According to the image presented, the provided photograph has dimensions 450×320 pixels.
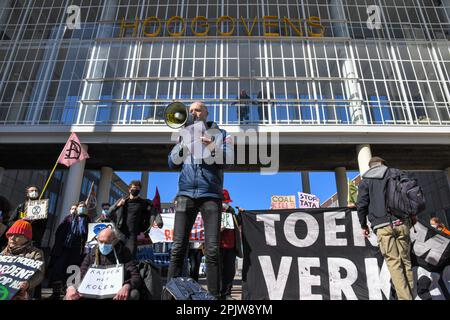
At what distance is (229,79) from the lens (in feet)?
39.6

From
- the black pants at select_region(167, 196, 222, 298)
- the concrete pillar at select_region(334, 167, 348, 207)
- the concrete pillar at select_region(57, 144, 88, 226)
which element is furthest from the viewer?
the concrete pillar at select_region(334, 167, 348, 207)

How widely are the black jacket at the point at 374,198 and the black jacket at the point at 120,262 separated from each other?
113 inches

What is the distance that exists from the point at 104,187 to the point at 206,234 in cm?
1220

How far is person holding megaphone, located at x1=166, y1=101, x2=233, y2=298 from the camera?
8.90 ft

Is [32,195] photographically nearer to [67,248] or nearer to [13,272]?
[67,248]

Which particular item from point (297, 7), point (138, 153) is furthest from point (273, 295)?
point (297, 7)

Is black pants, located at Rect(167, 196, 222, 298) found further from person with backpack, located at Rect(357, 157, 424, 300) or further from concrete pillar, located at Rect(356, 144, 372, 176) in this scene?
concrete pillar, located at Rect(356, 144, 372, 176)

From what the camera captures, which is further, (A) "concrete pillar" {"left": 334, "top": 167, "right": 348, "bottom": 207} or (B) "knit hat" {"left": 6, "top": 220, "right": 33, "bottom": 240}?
(A) "concrete pillar" {"left": 334, "top": 167, "right": 348, "bottom": 207}

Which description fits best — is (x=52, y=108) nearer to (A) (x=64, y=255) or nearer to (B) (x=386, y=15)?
(A) (x=64, y=255)

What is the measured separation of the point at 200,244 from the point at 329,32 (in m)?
12.1

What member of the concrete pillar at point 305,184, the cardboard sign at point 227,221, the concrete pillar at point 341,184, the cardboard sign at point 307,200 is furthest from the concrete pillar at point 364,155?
the cardboard sign at point 227,221

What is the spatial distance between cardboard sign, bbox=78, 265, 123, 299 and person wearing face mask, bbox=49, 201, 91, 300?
3041mm

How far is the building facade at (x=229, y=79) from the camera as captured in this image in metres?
11.4

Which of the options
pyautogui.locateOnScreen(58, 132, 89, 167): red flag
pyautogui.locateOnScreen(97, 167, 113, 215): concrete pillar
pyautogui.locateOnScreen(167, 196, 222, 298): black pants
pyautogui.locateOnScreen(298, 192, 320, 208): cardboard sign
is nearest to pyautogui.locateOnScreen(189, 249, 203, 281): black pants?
pyautogui.locateOnScreen(167, 196, 222, 298): black pants
